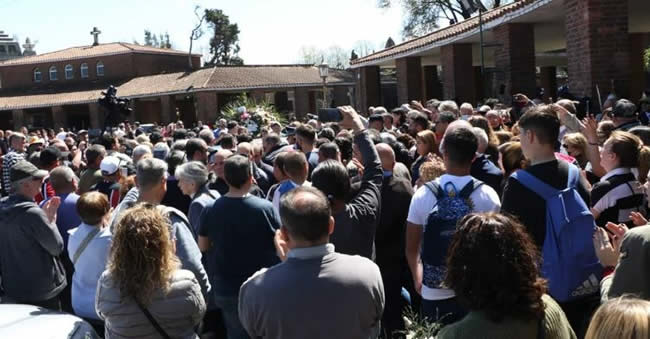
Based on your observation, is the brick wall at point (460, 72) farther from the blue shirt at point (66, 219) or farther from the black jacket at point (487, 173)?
the blue shirt at point (66, 219)

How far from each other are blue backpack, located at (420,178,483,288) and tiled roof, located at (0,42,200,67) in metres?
46.0

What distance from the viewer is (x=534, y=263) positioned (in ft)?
7.51

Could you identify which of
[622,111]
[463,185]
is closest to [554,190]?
[463,185]

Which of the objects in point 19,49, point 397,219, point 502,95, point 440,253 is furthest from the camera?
point 19,49

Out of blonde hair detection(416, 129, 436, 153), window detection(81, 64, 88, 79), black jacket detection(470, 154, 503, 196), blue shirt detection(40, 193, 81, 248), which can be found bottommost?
blue shirt detection(40, 193, 81, 248)

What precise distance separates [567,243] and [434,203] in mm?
803

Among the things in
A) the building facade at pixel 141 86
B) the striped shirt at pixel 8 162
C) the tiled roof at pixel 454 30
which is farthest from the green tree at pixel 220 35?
the striped shirt at pixel 8 162

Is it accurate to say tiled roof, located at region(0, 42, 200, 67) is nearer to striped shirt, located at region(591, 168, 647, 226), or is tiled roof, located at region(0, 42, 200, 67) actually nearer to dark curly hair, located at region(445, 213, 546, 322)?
striped shirt, located at region(591, 168, 647, 226)

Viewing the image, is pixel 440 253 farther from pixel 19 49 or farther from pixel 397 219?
pixel 19 49

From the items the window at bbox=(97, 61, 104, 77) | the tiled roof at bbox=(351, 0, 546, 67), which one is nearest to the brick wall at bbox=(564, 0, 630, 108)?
the tiled roof at bbox=(351, 0, 546, 67)

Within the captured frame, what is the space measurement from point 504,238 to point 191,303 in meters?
1.83

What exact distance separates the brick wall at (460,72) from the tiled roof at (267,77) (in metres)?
23.0

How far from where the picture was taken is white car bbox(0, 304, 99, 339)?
3.91m

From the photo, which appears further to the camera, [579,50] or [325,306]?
[579,50]
